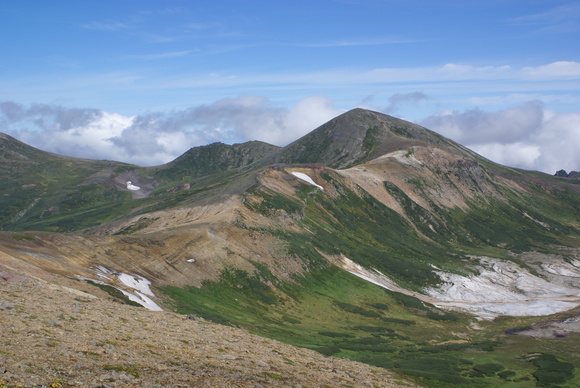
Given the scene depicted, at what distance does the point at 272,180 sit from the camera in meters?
151

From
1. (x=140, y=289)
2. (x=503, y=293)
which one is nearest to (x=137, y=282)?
(x=140, y=289)

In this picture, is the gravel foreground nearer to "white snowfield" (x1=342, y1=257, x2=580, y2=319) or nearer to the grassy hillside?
the grassy hillside

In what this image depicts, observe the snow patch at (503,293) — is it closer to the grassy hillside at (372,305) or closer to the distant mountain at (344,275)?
the distant mountain at (344,275)

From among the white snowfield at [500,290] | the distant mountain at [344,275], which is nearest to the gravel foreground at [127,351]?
the distant mountain at [344,275]

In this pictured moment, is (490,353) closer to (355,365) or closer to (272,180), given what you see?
(355,365)

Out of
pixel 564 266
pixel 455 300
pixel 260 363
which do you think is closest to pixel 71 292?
pixel 260 363

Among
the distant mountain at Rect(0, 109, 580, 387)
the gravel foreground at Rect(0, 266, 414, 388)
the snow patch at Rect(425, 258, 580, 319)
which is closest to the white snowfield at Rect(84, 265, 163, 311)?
the distant mountain at Rect(0, 109, 580, 387)

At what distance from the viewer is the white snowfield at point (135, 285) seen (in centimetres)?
5975

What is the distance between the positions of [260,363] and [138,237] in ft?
193

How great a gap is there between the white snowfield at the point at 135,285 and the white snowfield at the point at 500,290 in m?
56.2

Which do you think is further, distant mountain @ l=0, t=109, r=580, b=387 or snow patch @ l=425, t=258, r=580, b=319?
snow patch @ l=425, t=258, r=580, b=319

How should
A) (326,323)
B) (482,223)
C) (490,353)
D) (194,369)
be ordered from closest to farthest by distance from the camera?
1. (194,369)
2. (490,353)
3. (326,323)
4. (482,223)

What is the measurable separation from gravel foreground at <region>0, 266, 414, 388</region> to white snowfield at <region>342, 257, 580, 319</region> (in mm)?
66669

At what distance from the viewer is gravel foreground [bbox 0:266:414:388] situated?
25516 millimetres
